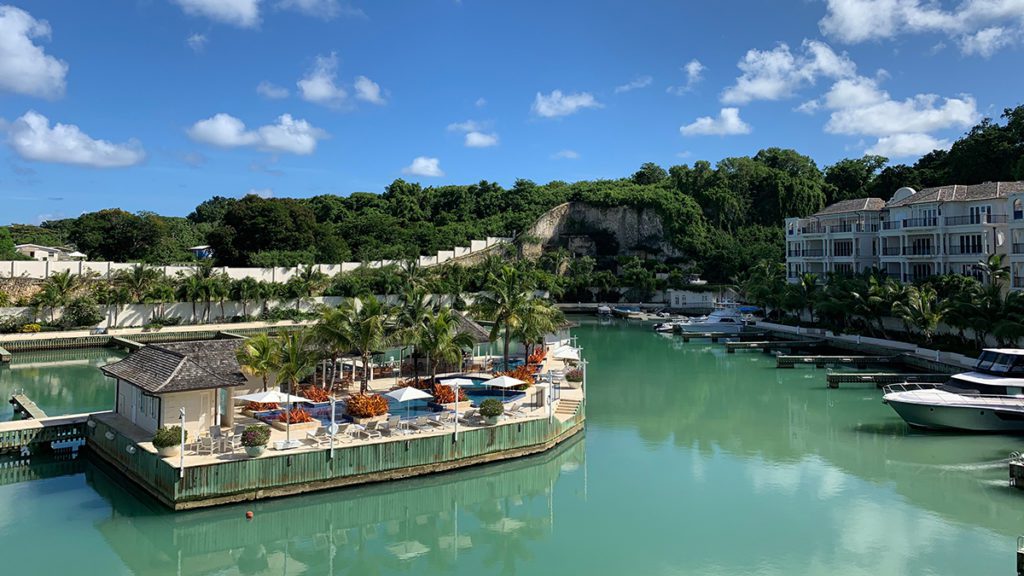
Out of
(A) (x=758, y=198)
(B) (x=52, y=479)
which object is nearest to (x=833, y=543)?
(B) (x=52, y=479)

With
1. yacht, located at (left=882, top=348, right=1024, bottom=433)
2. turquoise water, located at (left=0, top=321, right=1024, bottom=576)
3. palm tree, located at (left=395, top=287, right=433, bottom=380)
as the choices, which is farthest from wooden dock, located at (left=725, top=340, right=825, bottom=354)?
palm tree, located at (left=395, top=287, right=433, bottom=380)

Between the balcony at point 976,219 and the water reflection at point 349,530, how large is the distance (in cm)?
4289

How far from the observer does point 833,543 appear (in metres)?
17.3

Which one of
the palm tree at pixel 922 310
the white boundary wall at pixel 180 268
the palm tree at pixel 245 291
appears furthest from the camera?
the palm tree at pixel 245 291

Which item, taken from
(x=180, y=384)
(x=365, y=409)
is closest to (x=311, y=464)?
(x=365, y=409)

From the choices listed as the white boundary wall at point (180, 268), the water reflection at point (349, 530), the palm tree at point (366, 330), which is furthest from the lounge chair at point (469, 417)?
the white boundary wall at point (180, 268)

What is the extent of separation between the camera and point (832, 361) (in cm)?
4522

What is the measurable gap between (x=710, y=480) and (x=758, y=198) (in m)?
85.4

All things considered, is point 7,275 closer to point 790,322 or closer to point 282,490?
point 282,490

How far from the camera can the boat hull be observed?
2670 centimetres

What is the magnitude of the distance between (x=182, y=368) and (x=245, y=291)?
43161 mm

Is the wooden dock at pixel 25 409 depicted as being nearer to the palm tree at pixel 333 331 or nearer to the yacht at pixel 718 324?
the palm tree at pixel 333 331

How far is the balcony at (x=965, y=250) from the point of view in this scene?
163 feet

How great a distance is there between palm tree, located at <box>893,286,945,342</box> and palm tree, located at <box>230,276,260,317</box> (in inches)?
1954
